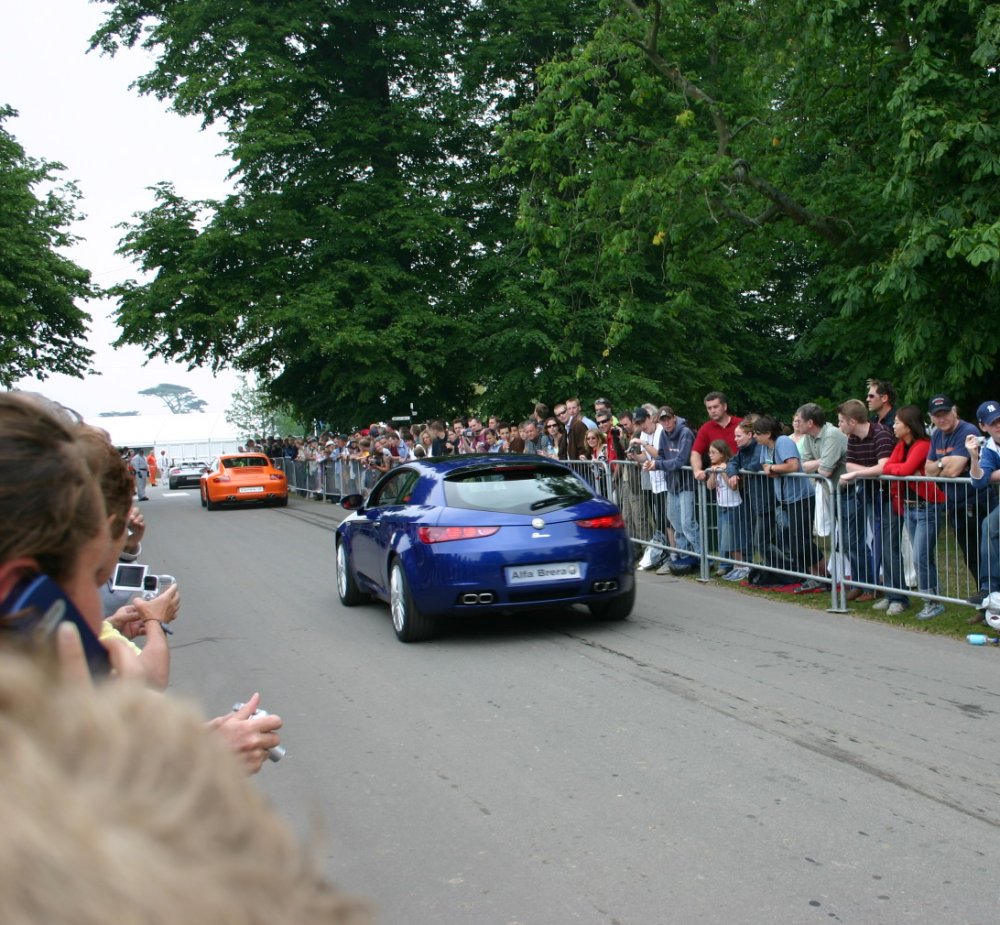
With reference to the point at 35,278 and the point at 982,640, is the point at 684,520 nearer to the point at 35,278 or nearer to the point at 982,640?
the point at 982,640

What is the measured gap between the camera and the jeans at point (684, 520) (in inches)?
507

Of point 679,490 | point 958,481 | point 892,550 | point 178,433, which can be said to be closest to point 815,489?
point 892,550

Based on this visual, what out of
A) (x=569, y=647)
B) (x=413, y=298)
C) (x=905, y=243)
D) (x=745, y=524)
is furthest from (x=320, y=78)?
(x=569, y=647)

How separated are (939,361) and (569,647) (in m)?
8.78

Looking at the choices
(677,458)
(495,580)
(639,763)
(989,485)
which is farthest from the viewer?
(677,458)

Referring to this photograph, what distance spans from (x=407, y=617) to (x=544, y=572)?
1222 mm

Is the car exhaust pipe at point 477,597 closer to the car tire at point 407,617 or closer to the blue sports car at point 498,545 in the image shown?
the blue sports car at point 498,545

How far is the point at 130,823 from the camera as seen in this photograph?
61 cm

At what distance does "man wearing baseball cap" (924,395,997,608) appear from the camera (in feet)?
29.0

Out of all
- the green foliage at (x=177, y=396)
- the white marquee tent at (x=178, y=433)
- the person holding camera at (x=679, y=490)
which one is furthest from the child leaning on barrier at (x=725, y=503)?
the green foliage at (x=177, y=396)

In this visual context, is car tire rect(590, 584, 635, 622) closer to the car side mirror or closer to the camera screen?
the car side mirror

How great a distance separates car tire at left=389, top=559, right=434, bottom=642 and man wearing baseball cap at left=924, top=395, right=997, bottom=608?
4.42 meters

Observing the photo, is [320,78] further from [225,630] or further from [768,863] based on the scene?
[768,863]

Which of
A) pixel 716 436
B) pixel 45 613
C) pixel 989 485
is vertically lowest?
pixel 989 485
